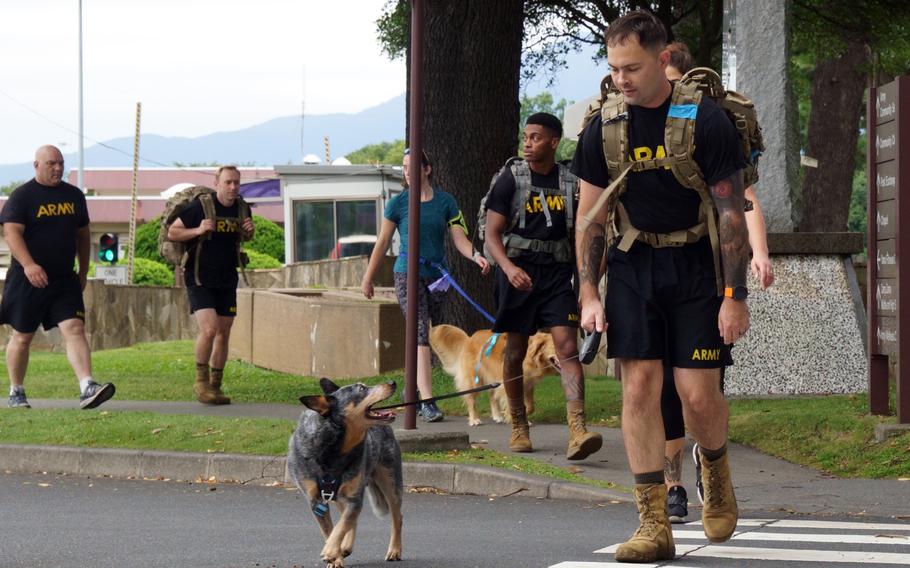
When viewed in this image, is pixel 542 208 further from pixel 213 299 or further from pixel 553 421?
pixel 213 299

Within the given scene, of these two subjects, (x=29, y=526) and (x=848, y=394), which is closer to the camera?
(x=29, y=526)

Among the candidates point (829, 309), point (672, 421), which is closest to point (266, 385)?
point (829, 309)

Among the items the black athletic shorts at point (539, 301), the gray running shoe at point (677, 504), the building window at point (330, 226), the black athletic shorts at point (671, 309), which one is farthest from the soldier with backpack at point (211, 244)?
the building window at point (330, 226)

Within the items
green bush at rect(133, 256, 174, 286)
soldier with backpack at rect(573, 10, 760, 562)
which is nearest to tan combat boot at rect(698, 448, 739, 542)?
soldier with backpack at rect(573, 10, 760, 562)

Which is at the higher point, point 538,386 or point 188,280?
point 188,280

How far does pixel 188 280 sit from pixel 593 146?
805 centimetres

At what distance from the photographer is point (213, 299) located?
44.4 ft

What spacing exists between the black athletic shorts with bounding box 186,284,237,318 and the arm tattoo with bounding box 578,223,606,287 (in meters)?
7.78

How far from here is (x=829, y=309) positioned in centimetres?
1255

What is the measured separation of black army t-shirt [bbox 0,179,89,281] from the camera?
12.6 m

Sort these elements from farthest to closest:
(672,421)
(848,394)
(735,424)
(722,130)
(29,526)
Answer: (848,394) < (735,424) < (29,526) < (672,421) < (722,130)

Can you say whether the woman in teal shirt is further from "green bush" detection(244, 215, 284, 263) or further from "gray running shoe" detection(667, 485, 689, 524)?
"green bush" detection(244, 215, 284, 263)

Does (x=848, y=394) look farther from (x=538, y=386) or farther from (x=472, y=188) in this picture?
(x=472, y=188)

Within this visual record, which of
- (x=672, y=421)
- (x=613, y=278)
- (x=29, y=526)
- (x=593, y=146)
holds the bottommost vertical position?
(x=29, y=526)
